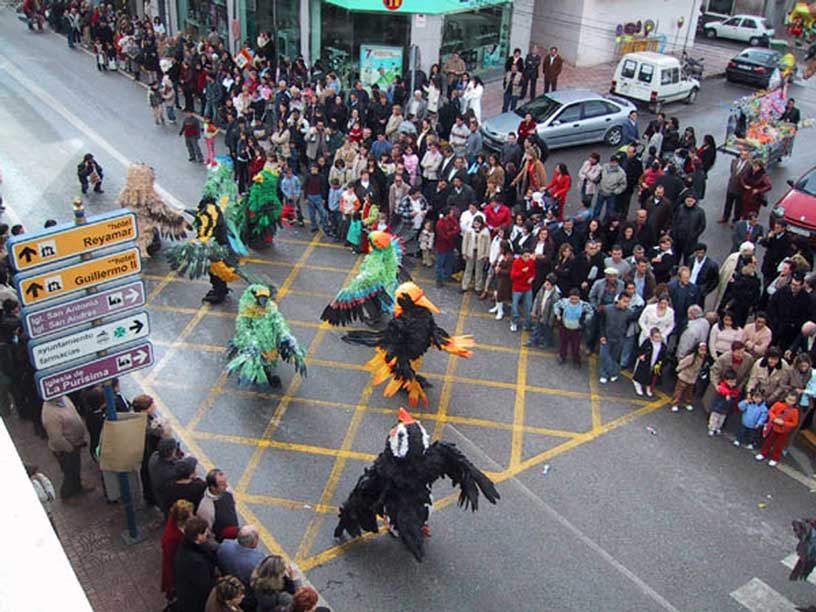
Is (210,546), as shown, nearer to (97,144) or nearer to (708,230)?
(708,230)

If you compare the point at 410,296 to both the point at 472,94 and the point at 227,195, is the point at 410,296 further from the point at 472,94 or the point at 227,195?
the point at 472,94

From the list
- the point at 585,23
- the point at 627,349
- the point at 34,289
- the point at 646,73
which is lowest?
the point at 627,349

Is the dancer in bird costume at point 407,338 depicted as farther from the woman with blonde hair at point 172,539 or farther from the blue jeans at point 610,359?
the woman with blonde hair at point 172,539

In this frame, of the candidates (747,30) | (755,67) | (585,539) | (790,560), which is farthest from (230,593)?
(747,30)

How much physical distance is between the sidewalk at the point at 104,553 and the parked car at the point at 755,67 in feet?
78.6

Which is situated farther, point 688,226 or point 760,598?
point 688,226

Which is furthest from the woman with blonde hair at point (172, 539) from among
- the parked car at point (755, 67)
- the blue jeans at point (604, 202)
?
the parked car at point (755, 67)

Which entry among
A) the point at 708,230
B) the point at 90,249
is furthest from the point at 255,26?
the point at 90,249

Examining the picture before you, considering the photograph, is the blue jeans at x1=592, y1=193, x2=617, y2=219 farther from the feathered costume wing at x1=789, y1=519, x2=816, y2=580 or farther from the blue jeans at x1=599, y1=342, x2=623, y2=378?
the feathered costume wing at x1=789, y1=519, x2=816, y2=580

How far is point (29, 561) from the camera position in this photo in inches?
200

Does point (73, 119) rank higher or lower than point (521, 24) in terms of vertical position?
lower

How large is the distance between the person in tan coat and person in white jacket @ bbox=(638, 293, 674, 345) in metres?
7.09

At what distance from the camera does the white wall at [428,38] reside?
909 inches

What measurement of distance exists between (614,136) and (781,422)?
11635mm
